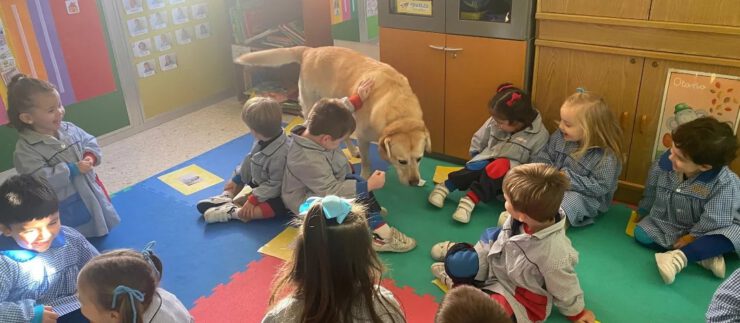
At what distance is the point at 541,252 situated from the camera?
2.30m

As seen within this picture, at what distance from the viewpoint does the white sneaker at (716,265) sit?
9.11 feet

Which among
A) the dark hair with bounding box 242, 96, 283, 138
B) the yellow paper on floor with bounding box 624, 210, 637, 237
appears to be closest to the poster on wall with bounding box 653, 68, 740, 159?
the yellow paper on floor with bounding box 624, 210, 637, 237

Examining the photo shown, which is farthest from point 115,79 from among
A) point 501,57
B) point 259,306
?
point 501,57

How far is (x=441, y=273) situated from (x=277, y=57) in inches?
84.9

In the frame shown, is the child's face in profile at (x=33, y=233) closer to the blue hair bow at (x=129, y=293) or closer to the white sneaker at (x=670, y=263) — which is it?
the blue hair bow at (x=129, y=293)

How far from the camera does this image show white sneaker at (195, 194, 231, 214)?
3.47 metres

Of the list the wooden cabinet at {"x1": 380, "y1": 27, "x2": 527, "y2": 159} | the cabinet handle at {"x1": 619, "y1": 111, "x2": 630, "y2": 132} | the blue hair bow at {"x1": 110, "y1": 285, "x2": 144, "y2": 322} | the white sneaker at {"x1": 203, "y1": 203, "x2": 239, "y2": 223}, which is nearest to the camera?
the blue hair bow at {"x1": 110, "y1": 285, "x2": 144, "y2": 322}

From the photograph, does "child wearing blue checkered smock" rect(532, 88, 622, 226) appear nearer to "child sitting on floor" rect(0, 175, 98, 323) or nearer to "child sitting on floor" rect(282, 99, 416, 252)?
"child sitting on floor" rect(282, 99, 416, 252)

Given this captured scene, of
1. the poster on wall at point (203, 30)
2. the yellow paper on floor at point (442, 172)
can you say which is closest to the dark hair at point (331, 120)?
the yellow paper on floor at point (442, 172)

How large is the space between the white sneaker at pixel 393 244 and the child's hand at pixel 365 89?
2.98ft

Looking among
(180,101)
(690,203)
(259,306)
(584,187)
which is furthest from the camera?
(180,101)

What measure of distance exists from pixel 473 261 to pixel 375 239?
79cm

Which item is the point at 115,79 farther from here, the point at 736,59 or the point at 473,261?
the point at 736,59

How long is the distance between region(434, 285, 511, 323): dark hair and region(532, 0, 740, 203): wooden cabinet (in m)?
2.18
